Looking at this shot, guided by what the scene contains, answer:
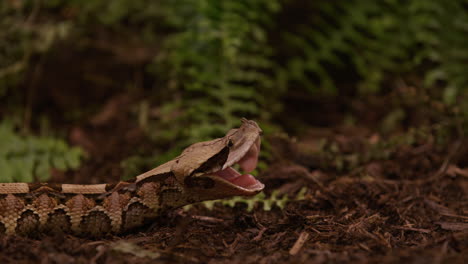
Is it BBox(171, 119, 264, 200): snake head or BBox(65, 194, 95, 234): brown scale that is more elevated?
BBox(171, 119, 264, 200): snake head

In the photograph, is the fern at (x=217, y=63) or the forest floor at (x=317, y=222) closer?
the forest floor at (x=317, y=222)

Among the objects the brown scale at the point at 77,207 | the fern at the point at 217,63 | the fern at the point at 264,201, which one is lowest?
the fern at the point at 264,201

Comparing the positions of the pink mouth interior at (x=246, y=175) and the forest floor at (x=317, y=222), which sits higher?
the pink mouth interior at (x=246, y=175)

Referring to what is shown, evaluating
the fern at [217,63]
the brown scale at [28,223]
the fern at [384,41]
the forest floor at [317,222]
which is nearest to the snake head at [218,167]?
the forest floor at [317,222]

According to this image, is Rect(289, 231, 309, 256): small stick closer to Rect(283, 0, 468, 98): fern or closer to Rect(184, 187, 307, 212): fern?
Rect(184, 187, 307, 212): fern

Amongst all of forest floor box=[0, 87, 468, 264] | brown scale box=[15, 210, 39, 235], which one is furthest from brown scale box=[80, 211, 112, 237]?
brown scale box=[15, 210, 39, 235]

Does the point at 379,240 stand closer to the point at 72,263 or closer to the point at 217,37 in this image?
the point at 72,263

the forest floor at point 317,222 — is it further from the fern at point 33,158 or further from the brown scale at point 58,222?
the fern at point 33,158

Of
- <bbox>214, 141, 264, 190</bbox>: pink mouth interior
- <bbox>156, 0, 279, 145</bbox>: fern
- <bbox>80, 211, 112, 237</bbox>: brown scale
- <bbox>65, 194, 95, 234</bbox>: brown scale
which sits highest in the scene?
<bbox>156, 0, 279, 145</bbox>: fern
